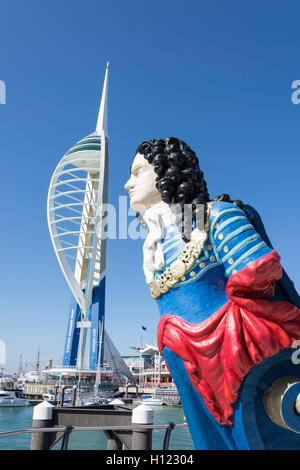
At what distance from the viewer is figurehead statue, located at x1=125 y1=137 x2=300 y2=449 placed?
2.30m

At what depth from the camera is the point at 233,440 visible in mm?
2396

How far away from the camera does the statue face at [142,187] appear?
316 cm

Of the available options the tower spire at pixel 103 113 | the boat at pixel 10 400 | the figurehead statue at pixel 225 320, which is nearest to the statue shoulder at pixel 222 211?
the figurehead statue at pixel 225 320

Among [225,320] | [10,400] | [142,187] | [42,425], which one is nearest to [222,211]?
[225,320]

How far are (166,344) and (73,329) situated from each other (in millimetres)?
32104

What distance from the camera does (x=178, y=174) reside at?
304cm

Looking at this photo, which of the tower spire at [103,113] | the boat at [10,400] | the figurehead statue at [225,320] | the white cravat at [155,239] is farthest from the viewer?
the tower spire at [103,113]

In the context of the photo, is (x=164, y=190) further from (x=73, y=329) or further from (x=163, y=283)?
(x=73, y=329)

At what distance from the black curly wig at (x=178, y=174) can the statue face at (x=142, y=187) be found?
0.06m

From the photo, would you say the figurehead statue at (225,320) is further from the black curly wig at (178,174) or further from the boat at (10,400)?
the boat at (10,400)

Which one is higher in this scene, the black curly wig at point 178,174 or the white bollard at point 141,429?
the black curly wig at point 178,174

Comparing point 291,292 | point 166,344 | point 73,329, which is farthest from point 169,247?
point 73,329

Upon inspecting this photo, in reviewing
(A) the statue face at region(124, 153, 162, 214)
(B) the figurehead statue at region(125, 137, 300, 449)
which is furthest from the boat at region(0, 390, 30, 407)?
(B) the figurehead statue at region(125, 137, 300, 449)

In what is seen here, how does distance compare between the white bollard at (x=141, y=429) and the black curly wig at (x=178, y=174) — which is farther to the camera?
the white bollard at (x=141, y=429)
